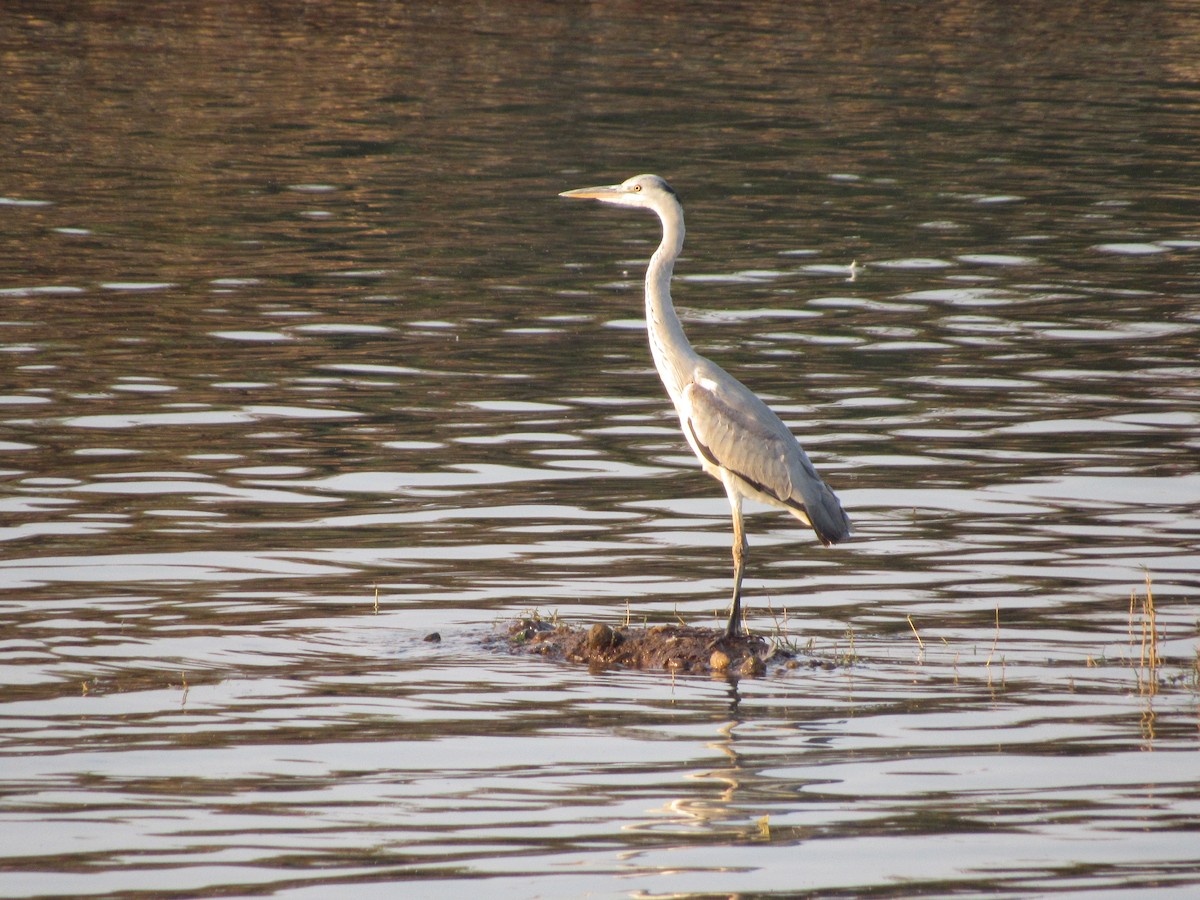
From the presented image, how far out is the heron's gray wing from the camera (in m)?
9.66

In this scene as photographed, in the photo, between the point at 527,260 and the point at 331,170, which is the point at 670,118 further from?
the point at 527,260

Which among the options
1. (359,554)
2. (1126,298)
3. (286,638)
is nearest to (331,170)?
(1126,298)

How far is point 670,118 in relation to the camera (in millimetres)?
28516

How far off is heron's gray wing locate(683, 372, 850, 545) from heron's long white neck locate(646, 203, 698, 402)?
1.25ft

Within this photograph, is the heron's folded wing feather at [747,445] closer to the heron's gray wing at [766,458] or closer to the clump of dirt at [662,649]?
the heron's gray wing at [766,458]

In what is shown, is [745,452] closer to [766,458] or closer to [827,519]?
[766,458]

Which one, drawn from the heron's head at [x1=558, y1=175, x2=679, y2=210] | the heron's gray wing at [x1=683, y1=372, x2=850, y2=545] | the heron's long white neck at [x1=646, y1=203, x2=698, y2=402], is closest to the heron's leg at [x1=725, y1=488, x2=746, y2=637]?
the heron's gray wing at [x1=683, y1=372, x2=850, y2=545]

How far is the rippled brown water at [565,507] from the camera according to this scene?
696 cm

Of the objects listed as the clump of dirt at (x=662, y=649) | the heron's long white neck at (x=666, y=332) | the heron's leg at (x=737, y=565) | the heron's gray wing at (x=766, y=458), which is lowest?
the clump of dirt at (x=662, y=649)

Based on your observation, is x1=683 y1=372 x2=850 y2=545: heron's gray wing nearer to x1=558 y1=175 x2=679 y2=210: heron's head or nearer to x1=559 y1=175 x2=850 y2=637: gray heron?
x1=559 y1=175 x2=850 y2=637: gray heron

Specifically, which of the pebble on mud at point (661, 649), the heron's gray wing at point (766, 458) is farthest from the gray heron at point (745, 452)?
the pebble on mud at point (661, 649)

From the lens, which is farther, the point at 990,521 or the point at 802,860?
the point at 990,521

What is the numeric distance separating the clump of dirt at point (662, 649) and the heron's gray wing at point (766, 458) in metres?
0.84

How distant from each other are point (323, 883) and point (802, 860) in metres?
1.70
